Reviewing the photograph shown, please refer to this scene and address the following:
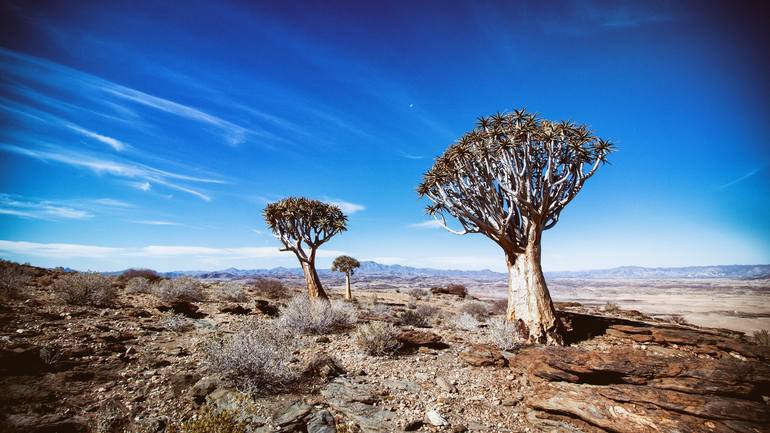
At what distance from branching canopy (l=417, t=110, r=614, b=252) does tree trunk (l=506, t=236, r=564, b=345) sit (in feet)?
1.68

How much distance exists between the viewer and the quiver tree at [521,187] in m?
9.80

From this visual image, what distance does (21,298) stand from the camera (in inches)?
413

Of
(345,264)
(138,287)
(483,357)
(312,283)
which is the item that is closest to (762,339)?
A: (483,357)

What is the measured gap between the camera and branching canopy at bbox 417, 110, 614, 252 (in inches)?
401

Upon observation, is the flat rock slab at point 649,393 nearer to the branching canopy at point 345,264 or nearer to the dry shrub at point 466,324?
the dry shrub at point 466,324

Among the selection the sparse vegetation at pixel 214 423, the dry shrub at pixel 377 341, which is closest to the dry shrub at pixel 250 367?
the sparse vegetation at pixel 214 423

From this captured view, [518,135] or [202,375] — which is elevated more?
[518,135]

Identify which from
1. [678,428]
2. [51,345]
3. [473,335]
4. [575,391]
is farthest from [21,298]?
[678,428]

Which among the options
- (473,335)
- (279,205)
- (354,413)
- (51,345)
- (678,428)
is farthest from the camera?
(279,205)

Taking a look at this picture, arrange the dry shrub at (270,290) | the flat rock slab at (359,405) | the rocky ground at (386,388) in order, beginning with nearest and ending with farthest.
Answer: the rocky ground at (386,388) → the flat rock slab at (359,405) → the dry shrub at (270,290)

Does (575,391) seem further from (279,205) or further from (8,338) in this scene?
(279,205)

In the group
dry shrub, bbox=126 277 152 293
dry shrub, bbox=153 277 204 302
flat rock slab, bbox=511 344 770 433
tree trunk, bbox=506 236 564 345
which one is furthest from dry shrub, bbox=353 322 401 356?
dry shrub, bbox=126 277 152 293

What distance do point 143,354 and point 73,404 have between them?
219 centimetres

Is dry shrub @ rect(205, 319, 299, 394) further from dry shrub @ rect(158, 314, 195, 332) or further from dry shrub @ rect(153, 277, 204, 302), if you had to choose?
dry shrub @ rect(153, 277, 204, 302)
